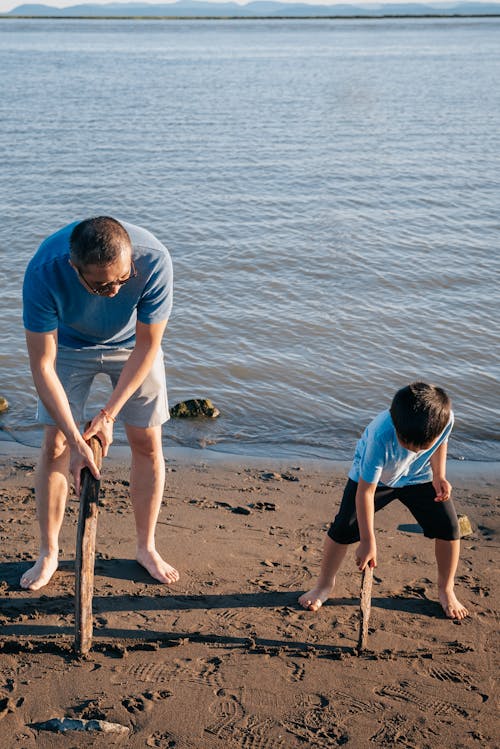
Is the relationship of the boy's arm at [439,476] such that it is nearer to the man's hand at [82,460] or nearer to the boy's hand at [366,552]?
the boy's hand at [366,552]

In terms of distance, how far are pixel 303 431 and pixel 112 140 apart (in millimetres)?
13158

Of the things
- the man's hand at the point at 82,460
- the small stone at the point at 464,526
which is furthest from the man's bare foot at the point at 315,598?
the man's hand at the point at 82,460

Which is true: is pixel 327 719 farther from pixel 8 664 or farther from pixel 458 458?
pixel 458 458

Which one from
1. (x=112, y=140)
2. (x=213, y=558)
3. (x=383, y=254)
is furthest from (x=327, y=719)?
(x=112, y=140)

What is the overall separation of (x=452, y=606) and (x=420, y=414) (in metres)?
1.18

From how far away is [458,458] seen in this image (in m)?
6.17

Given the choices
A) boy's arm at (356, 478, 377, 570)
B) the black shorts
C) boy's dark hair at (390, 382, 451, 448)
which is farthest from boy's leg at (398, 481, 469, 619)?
boy's dark hair at (390, 382, 451, 448)

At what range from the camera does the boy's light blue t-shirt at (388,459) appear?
3.78 metres

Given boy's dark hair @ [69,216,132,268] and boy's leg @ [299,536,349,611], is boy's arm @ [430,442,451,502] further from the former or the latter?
boy's dark hair @ [69,216,132,268]

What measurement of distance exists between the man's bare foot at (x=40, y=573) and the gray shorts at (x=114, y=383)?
0.72 metres

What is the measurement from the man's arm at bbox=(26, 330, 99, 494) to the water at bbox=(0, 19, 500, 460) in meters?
2.56

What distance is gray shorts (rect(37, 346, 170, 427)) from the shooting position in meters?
4.01

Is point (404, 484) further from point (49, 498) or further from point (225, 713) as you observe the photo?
point (49, 498)

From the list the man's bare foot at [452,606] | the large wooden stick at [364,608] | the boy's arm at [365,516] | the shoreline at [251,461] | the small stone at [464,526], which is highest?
the boy's arm at [365,516]
